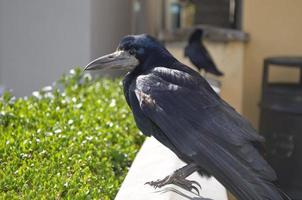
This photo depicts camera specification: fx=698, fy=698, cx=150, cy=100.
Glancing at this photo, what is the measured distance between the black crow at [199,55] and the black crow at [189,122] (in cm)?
416

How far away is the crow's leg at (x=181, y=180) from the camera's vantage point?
3.50 meters

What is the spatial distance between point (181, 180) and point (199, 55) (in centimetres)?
451

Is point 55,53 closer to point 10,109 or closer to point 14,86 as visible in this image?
point 14,86

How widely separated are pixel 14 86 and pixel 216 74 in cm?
269

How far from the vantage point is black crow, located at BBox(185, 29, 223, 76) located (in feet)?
26.0

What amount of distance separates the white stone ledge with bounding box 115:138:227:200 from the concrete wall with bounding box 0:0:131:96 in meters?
4.26

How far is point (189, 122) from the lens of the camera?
11.0 ft

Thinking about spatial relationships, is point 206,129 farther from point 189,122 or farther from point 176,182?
point 176,182

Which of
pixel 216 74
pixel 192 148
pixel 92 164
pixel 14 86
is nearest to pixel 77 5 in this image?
pixel 14 86

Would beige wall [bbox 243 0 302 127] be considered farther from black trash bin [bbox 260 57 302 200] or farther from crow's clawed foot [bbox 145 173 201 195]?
crow's clawed foot [bbox 145 173 201 195]

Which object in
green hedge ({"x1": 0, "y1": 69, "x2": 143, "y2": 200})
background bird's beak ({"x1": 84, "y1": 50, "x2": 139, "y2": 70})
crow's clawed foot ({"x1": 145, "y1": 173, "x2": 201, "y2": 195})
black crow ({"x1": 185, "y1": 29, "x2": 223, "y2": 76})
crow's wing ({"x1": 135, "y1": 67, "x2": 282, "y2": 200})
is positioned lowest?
black crow ({"x1": 185, "y1": 29, "x2": 223, "y2": 76})

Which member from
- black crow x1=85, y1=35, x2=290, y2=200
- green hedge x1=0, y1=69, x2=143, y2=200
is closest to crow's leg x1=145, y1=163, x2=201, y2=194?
black crow x1=85, y1=35, x2=290, y2=200

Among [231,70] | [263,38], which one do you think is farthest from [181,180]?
[263,38]

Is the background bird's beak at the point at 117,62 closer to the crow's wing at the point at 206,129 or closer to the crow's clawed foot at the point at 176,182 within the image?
the crow's wing at the point at 206,129
